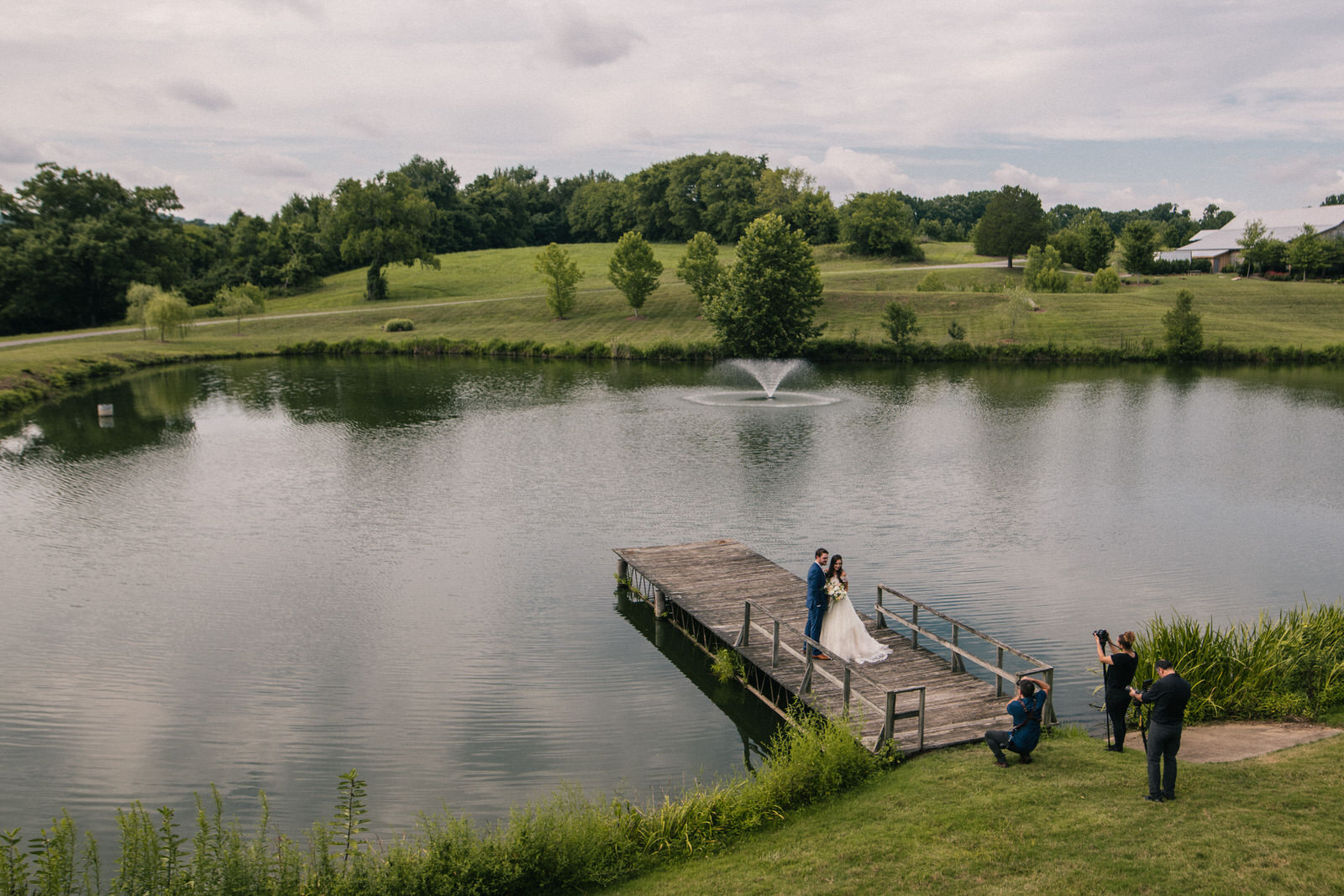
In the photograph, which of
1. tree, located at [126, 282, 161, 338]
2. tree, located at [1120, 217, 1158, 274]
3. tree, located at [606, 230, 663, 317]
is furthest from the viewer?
tree, located at [1120, 217, 1158, 274]

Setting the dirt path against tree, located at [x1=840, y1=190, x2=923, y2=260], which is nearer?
the dirt path

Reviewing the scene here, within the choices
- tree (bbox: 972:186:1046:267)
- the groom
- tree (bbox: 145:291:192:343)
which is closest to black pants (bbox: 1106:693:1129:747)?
the groom

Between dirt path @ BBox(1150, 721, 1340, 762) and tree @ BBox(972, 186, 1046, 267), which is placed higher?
tree @ BBox(972, 186, 1046, 267)

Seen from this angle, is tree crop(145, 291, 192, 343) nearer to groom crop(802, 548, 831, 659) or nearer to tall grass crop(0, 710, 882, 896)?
tall grass crop(0, 710, 882, 896)

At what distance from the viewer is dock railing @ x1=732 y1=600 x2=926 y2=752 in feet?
41.1

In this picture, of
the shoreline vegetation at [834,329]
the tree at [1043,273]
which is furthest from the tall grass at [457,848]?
the tree at [1043,273]

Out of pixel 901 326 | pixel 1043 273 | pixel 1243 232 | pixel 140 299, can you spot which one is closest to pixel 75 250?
pixel 140 299

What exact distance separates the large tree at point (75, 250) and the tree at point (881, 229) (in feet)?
253

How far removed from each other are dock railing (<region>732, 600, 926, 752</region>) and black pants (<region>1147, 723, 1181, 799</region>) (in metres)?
2.99

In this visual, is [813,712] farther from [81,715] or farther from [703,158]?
[703,158]

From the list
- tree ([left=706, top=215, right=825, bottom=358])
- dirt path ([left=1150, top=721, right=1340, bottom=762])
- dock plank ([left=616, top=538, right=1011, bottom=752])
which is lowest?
dirt path ([left=1150, top=721, right=1340, bottom=762])

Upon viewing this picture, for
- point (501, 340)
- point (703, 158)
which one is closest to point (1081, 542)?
point (501, 340)

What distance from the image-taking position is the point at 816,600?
15.5 metres

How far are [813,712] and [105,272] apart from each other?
94370 mm
